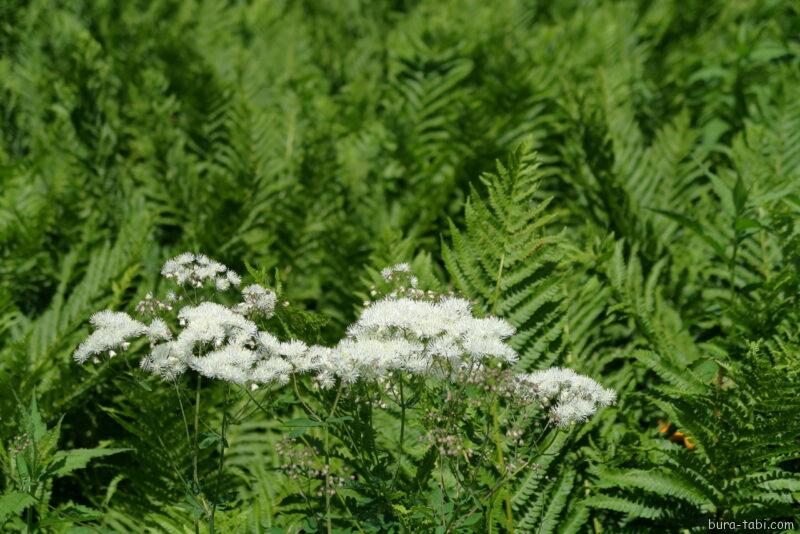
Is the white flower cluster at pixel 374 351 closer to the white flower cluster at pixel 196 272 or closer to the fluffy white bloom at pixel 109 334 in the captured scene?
the fluffy white bloom at pixel 109 334

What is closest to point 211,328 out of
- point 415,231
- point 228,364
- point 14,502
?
point 228,364

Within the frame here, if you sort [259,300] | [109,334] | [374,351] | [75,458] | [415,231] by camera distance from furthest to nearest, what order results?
[415,231], [75,458], [259,300], [109,334], [374,351]

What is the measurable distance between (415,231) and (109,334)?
1.85 metres

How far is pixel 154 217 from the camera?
9.58ft

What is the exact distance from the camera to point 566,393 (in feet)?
5.13

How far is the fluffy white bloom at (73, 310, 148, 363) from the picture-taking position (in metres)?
1.54

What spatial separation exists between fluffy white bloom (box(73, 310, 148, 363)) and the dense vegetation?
0.77 ft

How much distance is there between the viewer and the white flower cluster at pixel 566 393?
5.00 feet

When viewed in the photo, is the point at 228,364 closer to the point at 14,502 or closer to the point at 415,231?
the point at 14,502

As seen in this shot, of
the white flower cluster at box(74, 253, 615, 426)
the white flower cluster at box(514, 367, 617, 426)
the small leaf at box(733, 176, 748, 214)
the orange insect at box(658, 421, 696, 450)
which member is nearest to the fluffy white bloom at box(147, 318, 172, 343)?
the white flower cluster at box(74, 253, 615, 426)

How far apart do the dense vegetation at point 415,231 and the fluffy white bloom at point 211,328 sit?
153 millimetres

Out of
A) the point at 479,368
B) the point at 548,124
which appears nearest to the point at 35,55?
the point at 548,124

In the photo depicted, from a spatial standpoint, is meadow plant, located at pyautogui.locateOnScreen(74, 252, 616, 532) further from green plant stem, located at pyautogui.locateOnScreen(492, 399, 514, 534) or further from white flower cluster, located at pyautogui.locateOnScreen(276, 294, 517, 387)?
green plant stem, located at pyautogui.locateOnScreen(492, 399, 514, 534)

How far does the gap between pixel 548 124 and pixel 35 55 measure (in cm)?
280
